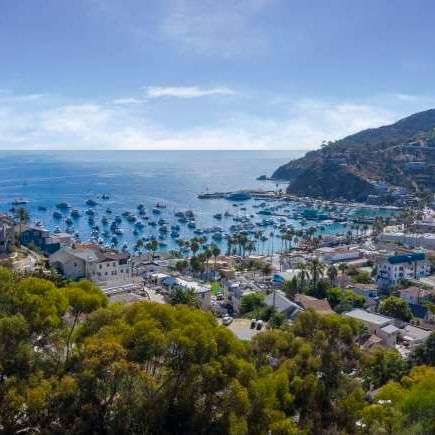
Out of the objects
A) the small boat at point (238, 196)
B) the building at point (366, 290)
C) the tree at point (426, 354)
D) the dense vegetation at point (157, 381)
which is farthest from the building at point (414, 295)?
the small boat at point (238, 196)

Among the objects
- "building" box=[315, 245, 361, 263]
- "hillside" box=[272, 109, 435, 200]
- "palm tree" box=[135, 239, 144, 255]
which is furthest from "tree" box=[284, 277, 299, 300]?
"hillside" box=[272, 109, 435, 200]

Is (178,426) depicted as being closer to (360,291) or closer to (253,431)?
(253,431)

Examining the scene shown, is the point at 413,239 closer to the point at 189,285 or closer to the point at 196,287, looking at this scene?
the point at 189,285

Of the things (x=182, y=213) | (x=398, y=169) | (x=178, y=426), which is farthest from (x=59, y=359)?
(x=398, y=169)

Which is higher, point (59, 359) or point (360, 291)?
point (59, 359)

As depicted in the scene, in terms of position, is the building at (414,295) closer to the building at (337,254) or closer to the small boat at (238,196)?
the building at (337,254)

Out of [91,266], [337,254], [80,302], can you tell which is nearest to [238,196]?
[337,254]
